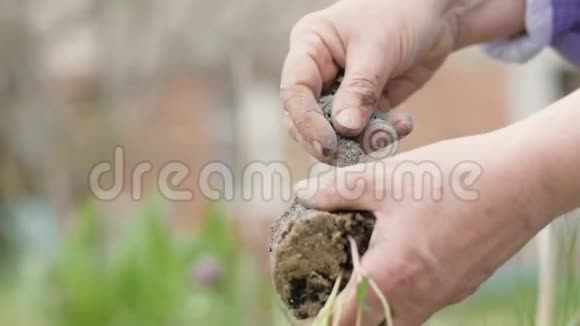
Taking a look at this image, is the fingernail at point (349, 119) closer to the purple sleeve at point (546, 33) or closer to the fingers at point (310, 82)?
the fingers at point (310, 82)

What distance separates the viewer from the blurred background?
2.10 m

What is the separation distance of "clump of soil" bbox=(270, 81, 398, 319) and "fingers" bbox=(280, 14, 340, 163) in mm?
82

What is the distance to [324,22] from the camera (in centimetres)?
103

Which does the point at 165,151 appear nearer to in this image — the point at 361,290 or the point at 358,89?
the point at 358,89

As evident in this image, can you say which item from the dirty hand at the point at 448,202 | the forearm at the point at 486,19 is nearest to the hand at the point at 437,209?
the dirty hand at the point at 448,202

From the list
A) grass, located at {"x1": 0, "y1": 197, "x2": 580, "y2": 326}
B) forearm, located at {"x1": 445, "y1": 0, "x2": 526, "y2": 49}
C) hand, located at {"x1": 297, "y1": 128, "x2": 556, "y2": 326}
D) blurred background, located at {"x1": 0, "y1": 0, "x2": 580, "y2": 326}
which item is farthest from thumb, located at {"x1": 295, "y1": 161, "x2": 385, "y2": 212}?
grass, located at {"x1": 0, "y1": 197, "x2": 580, "y2": 326}

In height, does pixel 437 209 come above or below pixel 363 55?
below

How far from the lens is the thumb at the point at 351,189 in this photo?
2.59 ft

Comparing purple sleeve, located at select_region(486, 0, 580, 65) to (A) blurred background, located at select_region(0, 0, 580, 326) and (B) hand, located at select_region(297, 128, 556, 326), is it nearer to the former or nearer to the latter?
(A) blurred background, located at select_region(0, 0, 580, 326)

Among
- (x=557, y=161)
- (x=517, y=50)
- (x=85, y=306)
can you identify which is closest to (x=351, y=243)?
(x=557, y=161)

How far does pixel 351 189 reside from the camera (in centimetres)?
79

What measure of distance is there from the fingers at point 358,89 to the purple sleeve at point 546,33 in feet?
1.00

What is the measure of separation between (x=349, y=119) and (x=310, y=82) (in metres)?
0.08

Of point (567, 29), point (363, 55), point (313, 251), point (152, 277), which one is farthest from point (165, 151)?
point (313, 251)
